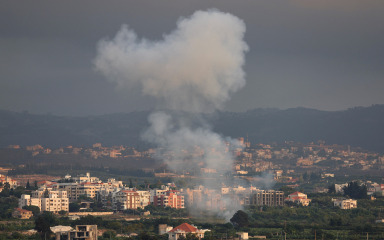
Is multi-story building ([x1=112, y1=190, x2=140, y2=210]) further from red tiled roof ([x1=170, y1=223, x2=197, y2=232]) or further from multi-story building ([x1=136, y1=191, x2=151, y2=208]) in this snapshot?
red tiled roof ([x1=170, y1=223, x2=197, y2=232])

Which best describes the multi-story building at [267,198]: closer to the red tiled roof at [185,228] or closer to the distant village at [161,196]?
the distant village at [161,196]

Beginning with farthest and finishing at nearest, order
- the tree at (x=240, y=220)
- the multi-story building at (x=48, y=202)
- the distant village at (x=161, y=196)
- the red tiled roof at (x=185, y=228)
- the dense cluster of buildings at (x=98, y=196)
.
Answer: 1. the dense cluster of buildings at (x=98, y=196)
2. the multi-story building at (x=48, y=202)
3. the distant village at (x=161, y=196)
4. the tree at (x=240, y=220)
5. the red tiled roof at (x=185, y=228)

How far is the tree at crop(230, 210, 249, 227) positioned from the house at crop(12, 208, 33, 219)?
39.9 feet

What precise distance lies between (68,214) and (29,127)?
118873mm

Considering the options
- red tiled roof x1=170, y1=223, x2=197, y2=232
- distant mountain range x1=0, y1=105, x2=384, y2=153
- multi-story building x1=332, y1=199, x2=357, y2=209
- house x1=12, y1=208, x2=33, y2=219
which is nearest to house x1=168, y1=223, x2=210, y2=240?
red tiled roof x1=170, y1=223, x2=197, y2=232

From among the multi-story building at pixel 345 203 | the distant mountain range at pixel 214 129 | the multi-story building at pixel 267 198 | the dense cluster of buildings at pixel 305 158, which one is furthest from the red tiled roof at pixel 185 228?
the distant mountain range at pixel 214 129

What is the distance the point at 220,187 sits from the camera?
6656 centimetres

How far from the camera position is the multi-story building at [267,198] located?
218ft

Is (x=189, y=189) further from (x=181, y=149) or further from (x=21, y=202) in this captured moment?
(x=21, y=202)

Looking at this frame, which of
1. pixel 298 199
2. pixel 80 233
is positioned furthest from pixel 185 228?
pixel 298 199

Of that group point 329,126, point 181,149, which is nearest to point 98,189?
point 181,149

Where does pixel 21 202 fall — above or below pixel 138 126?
below

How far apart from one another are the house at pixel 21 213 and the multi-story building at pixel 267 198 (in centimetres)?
1674

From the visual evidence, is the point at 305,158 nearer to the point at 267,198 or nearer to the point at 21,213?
the point at 267,198
